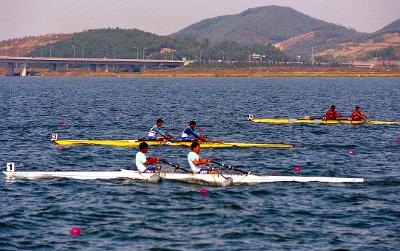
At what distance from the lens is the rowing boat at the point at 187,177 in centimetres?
3228

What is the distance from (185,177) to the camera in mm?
32719

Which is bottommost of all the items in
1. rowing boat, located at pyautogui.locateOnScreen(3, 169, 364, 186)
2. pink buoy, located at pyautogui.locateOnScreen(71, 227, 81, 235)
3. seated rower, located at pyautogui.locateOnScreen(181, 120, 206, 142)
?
pink buoy, located at pyautogui.locateOnScreen(71, 227, 81, 235)

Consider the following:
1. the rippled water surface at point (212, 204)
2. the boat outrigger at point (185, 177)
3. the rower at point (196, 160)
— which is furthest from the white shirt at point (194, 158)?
the rippled water surface at point (212, 204)

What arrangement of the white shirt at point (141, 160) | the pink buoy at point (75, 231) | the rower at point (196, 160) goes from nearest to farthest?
the pink buoy at point (75, 231) < the rower at point (196, 160) < the white shirt at point (141, 160)

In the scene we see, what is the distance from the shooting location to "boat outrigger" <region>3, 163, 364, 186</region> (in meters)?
32.2

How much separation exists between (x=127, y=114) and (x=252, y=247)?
54.8 meters

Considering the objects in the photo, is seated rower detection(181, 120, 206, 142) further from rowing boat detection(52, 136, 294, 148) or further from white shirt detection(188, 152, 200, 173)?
white shirt detection(188, 152, 200, 173)

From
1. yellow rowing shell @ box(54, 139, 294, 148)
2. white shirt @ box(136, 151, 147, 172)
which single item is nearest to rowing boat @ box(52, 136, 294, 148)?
yellow rowing shell @ box(54, 139, 294, 148)

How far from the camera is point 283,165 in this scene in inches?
1522

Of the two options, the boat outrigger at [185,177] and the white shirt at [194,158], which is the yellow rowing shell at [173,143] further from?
the white shirt at [194,158]

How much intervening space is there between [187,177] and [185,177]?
0.30 feet

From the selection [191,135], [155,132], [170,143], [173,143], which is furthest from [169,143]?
[191,135]

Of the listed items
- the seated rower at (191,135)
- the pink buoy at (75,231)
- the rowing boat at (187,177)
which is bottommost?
the pink buoy at (75,231)

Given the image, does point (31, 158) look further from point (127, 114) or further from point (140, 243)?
point (127, 114)
